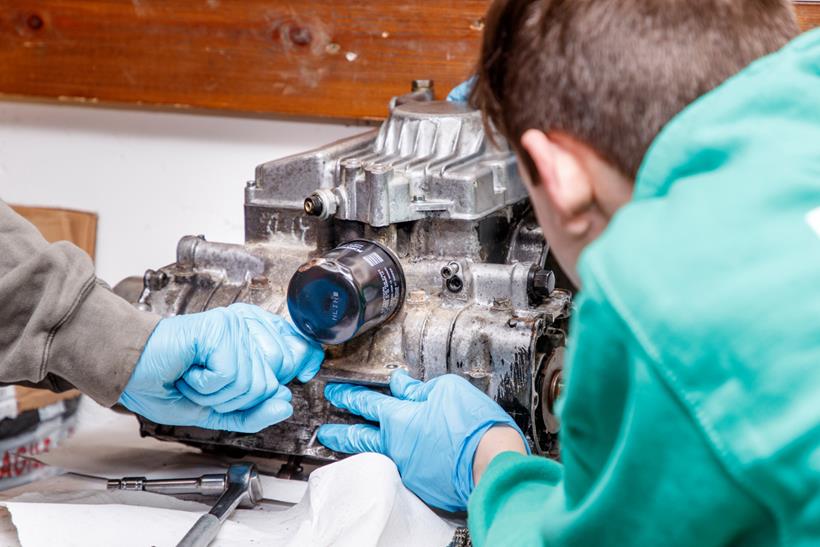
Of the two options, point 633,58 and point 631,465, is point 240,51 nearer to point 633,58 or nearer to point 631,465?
point 633,58

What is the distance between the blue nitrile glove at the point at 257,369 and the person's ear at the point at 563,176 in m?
0.48

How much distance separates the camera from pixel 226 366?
1.08 m

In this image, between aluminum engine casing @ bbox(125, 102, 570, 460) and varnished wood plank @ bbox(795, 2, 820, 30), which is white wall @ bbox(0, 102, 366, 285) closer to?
aluminum engine casing @ bbox(125, 102, 570, 460)

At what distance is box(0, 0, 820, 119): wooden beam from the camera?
1.61 meters

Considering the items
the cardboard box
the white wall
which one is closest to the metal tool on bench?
the white wall

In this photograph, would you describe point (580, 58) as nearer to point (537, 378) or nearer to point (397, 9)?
Result: point (537, 378)

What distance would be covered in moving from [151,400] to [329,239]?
0.28m

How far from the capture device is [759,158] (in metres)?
0.55

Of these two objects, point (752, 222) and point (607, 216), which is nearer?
point (752, 222)

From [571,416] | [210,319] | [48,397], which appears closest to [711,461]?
[571,416]

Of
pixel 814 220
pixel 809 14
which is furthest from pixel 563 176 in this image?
pixel 809 14

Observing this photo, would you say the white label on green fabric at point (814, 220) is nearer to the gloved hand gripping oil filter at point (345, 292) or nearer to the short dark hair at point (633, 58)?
the short dark hair at point (633, 58)

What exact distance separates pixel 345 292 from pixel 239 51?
846mm

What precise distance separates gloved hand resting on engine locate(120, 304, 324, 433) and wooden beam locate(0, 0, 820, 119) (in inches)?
25.3
